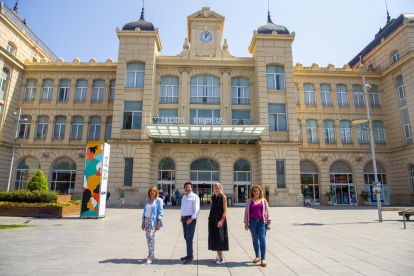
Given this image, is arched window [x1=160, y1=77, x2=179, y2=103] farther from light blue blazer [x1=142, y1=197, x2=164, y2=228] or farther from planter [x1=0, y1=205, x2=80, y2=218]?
light blue blazer [x1=142, y1=197, x2=164, y2=228]

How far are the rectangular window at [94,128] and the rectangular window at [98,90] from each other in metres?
2.29

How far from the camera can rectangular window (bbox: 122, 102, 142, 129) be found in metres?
26.4

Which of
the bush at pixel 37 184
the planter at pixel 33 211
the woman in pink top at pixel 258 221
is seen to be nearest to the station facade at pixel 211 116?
the bush at pixel 37 184

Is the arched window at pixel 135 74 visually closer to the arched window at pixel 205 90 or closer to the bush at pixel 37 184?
the arched window at pixel 205 90

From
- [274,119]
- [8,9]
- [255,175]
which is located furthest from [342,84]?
[8,9]

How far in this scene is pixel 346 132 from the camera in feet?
98.2

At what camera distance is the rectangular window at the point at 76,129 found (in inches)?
1145

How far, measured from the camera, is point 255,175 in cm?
2695

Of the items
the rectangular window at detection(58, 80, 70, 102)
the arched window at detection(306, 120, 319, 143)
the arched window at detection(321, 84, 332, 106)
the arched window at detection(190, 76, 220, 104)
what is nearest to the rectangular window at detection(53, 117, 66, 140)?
the rectangular window at detection(58, 80, 70, 102)

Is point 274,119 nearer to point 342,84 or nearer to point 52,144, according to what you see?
point 342,84

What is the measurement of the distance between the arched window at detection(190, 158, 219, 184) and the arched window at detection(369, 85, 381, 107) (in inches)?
764

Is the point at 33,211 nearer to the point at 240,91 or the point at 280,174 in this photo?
the point at 280,174

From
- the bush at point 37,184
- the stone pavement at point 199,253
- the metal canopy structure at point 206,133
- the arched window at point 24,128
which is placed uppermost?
the arched window at point 24,128

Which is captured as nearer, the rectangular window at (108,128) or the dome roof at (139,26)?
the dome roof at (139,26)
